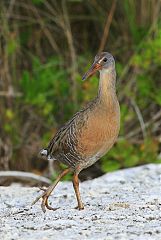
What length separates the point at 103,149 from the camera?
479cm

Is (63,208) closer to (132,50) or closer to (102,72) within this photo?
Result: (102,72)

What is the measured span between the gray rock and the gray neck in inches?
28.6

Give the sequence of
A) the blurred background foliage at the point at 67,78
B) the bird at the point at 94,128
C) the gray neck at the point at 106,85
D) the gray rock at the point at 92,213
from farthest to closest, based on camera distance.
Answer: the blurred background foliage at the point at 67,78 < the gray neck at the point at 106,85 < the bird at the point at 94,128 < the gray rock at the point at 92,213

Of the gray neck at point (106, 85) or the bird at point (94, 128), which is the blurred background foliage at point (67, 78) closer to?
the bird at point (94, 128)

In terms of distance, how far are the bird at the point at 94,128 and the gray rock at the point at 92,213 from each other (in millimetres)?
236

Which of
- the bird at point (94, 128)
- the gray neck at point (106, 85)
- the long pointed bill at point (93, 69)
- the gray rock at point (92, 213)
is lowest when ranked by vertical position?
the gray rock at point (92, 213)

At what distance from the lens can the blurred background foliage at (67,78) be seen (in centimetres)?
788

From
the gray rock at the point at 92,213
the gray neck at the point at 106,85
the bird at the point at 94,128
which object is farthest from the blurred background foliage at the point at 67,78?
→ the gray neck at the point at 106,85

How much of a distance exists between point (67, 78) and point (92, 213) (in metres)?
3.87

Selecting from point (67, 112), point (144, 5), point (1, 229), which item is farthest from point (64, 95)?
point (1, 229)

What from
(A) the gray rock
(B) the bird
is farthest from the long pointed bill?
(A) the gray rock

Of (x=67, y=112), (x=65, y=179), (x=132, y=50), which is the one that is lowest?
A: (x=65, y=179)

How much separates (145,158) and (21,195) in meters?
2.20

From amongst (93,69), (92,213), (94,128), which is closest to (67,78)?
(93,69)
